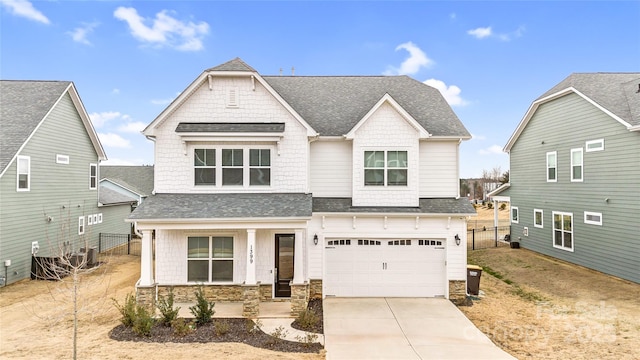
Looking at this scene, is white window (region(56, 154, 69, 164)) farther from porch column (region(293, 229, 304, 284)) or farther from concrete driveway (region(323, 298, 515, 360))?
concrete driveway (region(323, 298, 515, 360))

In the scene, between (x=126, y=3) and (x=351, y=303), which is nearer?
(x=351, y=303)

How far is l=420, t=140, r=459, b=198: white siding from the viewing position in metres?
13.1

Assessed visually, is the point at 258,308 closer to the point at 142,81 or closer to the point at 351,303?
the point at 351,303

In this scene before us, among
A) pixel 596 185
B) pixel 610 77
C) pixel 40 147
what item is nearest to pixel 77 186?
pixel 40 147

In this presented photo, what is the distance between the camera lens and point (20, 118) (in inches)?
629

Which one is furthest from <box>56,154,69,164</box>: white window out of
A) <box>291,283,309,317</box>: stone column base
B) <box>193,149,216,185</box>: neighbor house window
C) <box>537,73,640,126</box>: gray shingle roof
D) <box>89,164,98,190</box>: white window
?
<box>537,73,640,126</box>: gray shingle roof

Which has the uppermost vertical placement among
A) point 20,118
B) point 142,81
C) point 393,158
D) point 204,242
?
point 142,81

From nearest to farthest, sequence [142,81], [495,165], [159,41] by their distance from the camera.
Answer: [159,41]
[142,81]
[495,165]

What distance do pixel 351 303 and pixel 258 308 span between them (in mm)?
3461

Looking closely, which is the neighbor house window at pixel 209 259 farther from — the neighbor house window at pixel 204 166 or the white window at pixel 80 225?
the white window at pixel 80 225

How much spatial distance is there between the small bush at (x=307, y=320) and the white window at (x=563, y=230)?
15.6 m

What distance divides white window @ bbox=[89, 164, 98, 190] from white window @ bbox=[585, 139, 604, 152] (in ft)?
92.6

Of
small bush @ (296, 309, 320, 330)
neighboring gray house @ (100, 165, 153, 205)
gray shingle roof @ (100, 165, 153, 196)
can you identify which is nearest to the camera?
small bush @ (296, 309, 320, 330)

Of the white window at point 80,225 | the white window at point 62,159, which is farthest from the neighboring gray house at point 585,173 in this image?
the white window at point 80,225
